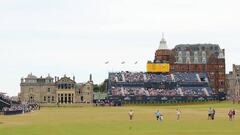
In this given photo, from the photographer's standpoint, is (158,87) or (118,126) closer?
(118,126)

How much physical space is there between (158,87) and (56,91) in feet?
116

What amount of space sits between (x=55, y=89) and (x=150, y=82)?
33.5m

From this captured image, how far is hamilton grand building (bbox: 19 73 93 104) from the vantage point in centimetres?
17775

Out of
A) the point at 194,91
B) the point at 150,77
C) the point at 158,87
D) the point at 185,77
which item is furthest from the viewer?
the point at 185,77

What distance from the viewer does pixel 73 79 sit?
179500mm

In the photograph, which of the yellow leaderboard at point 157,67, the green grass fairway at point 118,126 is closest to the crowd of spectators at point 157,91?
the yellow leaderboard at point 157,67

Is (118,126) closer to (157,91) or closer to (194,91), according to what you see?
(157,91)

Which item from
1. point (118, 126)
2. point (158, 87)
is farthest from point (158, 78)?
point (118, 126)

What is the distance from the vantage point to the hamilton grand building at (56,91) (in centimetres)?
17775

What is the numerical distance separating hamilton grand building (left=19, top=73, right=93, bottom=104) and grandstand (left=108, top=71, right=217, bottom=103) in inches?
444

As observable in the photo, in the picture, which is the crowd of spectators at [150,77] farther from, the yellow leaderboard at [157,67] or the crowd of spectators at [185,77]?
the yellow leaderboard at [157,67]

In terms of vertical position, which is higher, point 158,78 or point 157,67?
point 157,67

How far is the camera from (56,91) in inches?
7008

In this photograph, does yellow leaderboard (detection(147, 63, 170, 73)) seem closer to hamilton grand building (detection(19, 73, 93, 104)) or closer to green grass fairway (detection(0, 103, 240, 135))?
hamilton grand building (detection(19, 73, 93, 104))
